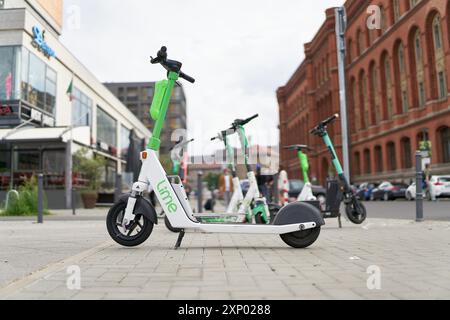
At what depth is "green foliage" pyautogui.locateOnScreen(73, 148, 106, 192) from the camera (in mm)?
24672

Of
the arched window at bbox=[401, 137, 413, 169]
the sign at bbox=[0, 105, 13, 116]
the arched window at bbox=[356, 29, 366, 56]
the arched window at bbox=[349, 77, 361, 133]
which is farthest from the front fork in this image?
the arched window at bbox=[349, 77, 361, 133]

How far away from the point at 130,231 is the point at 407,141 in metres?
37.1

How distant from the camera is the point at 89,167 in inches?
972

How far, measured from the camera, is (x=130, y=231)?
543 cm

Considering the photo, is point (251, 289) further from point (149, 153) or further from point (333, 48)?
point (333, 48)

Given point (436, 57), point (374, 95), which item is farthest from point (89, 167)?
point (374, 95)

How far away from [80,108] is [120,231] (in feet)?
97.7

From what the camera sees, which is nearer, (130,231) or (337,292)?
(337,292)

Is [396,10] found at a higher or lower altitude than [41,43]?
higher

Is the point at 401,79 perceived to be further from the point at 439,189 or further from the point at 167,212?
the point at 167,212

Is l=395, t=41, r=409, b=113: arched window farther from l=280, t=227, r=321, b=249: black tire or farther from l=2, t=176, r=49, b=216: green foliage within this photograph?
l=280, t=227, r=321, b=249: black tire

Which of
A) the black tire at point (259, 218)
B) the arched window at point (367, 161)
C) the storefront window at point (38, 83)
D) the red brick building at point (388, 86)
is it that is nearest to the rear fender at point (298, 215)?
the black tire at point (259, 218)

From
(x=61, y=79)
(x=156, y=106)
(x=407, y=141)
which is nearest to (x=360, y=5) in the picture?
(x=407, y=141)

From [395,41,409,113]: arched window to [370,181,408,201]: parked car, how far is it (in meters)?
10.6
